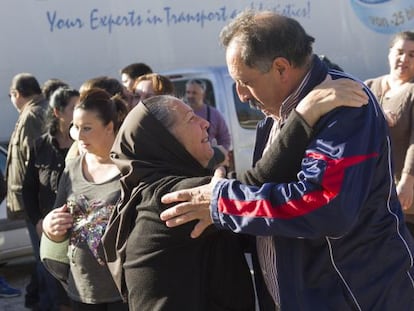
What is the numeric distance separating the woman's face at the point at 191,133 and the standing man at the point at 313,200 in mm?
299

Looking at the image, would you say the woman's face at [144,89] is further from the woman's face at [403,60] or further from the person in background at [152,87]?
the woman's face at [403,60]

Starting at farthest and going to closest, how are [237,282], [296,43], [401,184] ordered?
[401,184], [237,282], [296,43]

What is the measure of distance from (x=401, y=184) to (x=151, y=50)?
661cm

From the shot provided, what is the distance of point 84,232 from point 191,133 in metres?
1.10

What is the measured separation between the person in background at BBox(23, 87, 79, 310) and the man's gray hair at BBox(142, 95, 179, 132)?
8.14 feet

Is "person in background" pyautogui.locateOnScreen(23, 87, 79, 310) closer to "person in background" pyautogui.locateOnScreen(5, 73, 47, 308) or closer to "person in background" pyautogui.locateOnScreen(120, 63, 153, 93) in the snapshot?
"person in background" pyautogui.locateOnScreen(5, 73, 47, 308)

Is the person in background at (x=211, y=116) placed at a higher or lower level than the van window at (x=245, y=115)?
higher

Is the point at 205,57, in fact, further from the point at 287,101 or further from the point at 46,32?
the point at 287,101

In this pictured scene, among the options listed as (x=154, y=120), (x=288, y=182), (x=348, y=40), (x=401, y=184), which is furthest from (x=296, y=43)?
(x=348, y=40)

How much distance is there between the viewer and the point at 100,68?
10.7m

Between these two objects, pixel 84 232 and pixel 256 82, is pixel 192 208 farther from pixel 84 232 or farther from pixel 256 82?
pixel 84 232

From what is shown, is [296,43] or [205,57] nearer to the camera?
[296,43]

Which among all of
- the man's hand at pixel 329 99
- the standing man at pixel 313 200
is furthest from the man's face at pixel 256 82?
the man's hand at pixel 329 99

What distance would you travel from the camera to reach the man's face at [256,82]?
2.48m
